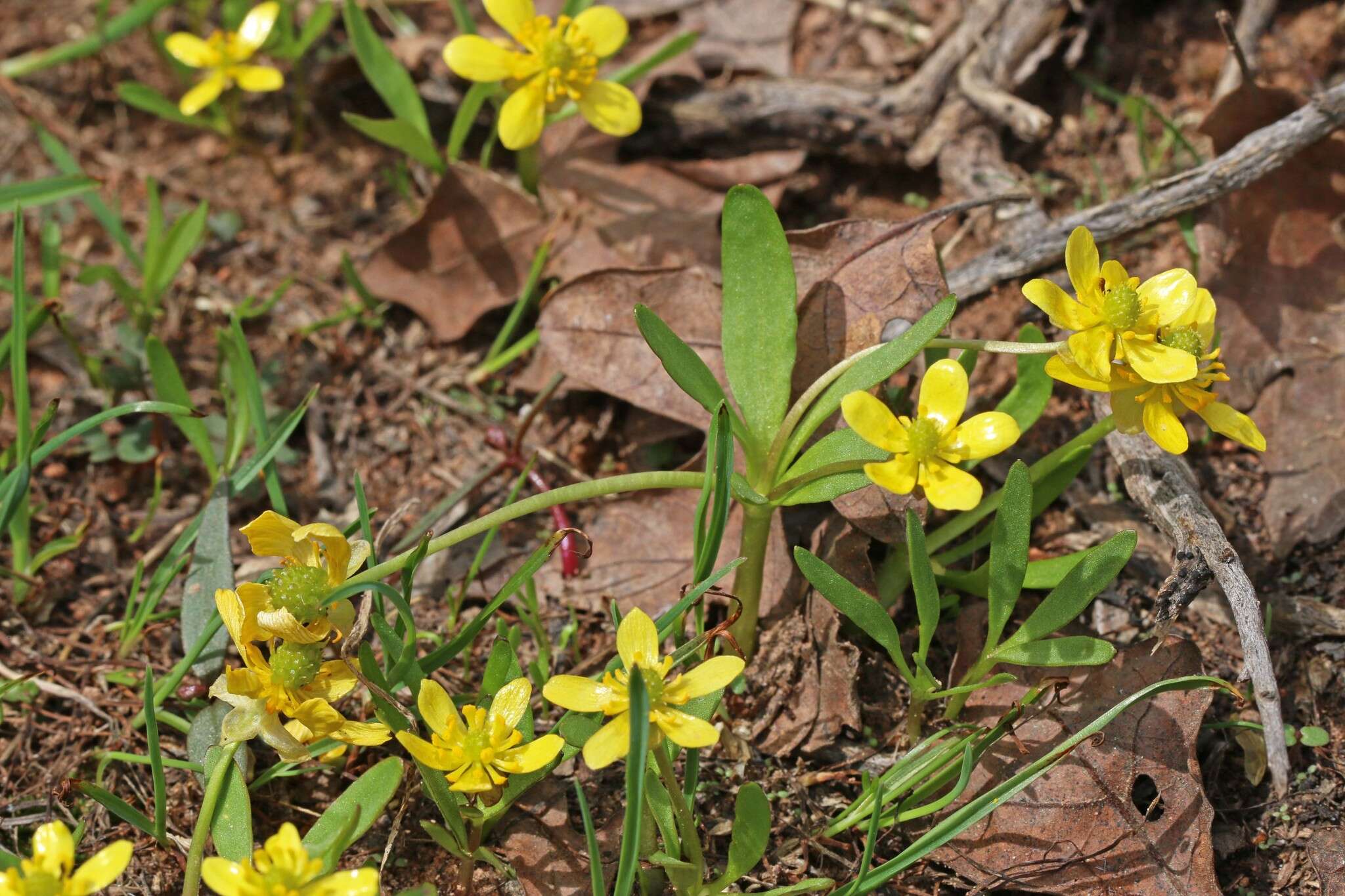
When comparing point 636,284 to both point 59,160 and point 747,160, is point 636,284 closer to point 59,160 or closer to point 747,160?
point 747,160

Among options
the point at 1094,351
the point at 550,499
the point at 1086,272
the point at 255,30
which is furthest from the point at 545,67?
the point at 1094,351

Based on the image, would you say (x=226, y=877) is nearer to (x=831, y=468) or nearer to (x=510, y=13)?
(x=831, y=468)

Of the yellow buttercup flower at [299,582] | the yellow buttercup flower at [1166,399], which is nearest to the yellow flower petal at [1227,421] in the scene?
the yellow buttercup flower at [1166,399]

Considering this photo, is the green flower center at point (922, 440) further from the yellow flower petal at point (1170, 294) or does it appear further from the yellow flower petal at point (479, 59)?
the yellow flower petal at point (479, 59)

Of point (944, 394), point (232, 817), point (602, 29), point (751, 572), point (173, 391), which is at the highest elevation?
point (602, 29)

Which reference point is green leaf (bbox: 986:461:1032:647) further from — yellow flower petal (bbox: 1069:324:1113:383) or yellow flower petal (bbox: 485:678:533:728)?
yellow flower petal (bbox: 485:678:533:728)
